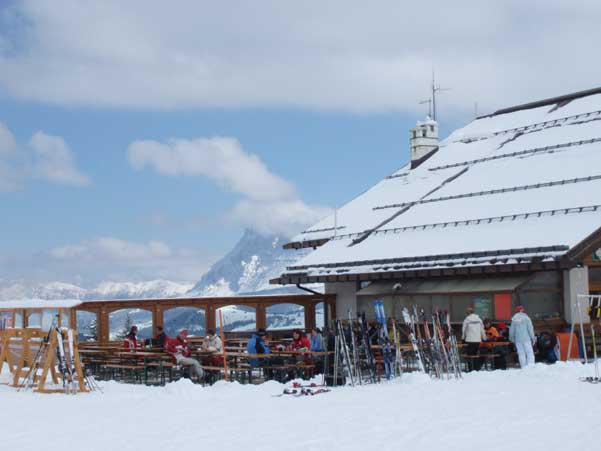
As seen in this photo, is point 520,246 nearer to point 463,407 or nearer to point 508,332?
point 508,332

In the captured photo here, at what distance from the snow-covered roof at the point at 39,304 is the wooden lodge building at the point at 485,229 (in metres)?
8.68

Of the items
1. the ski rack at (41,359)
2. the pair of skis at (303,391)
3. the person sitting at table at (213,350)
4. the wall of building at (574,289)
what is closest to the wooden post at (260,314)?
the person sitting at table at (213,350)

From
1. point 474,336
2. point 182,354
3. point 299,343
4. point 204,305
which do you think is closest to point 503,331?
point 474,336

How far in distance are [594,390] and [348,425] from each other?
4832 millimetres

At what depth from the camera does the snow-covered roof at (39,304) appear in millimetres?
19891

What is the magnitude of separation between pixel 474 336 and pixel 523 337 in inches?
46.3

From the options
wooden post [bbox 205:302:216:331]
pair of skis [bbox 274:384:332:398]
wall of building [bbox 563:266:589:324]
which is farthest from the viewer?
wooden post [bbox 205:302:216:331]

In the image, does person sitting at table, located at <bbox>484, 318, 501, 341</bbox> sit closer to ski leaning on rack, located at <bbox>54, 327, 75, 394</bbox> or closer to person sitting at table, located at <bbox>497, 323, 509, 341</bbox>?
person sitting at table, located at <bbox>497, 323, 509, 341</bbox>

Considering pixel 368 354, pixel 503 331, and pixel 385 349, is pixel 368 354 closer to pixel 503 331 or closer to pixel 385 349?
pixel 385 349

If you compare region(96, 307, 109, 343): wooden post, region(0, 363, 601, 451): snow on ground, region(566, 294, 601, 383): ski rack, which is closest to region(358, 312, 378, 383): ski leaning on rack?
region(0, 363, 601, 451): snow on ground

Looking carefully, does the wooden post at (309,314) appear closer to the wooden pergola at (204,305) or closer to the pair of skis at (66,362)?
the wooden pergola at (204,305)

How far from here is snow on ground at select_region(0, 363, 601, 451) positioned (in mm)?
11266

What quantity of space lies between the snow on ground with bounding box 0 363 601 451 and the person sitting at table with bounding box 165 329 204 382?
1585 mm

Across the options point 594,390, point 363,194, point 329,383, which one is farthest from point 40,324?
point 363,194
